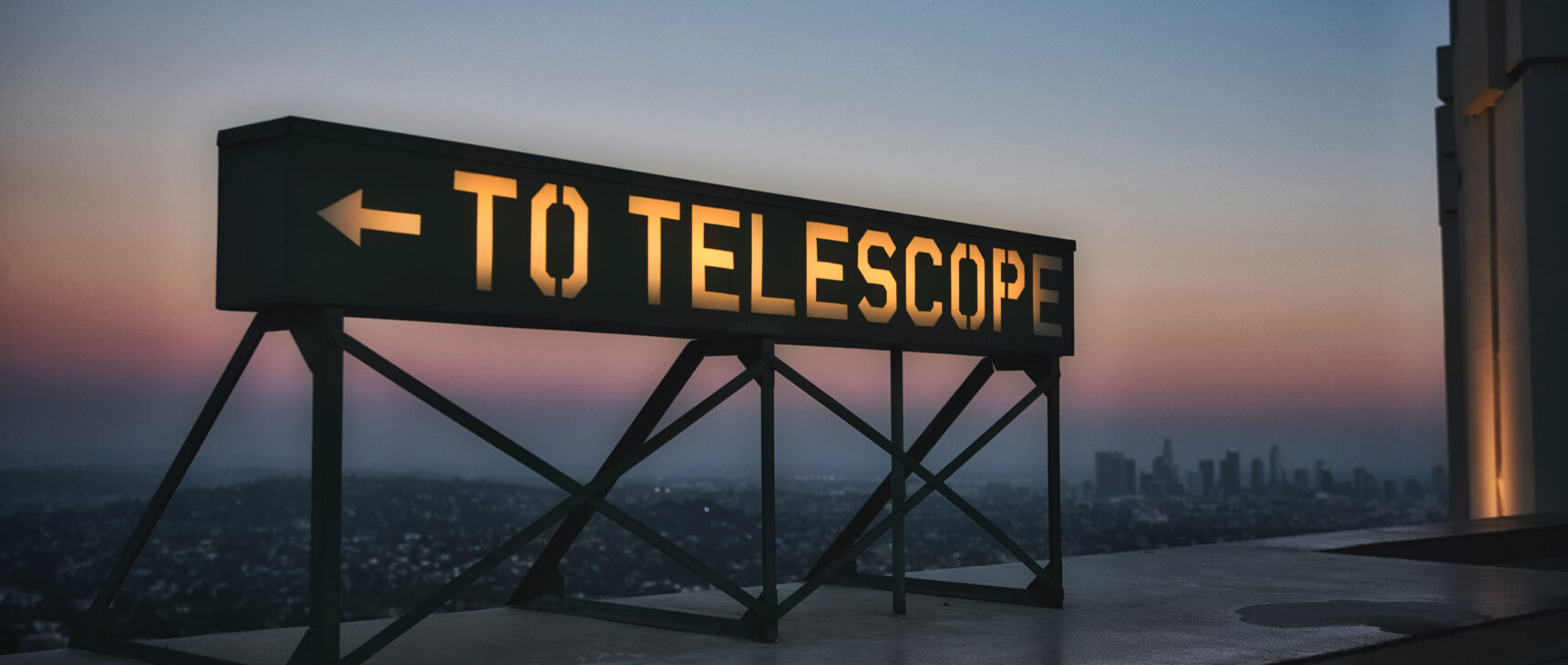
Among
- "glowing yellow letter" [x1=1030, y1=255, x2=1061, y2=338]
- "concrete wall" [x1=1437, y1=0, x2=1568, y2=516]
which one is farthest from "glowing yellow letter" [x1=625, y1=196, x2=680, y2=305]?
"concrete wall" [x1=1437, y1=0, x2=1568, y2=516]

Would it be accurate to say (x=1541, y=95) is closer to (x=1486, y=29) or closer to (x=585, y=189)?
(x=1486, y=29)

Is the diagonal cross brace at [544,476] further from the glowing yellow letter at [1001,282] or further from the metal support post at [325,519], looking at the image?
the glowing yellow letter at [1001,282]

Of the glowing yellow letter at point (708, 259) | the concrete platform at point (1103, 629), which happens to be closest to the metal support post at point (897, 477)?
the concrete platform at point (1103, 629)

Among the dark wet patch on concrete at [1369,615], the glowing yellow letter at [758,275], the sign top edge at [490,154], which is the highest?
the sign top edge at [490,154]

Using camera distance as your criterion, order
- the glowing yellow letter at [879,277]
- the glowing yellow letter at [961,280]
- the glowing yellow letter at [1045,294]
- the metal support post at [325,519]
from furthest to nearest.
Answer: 1. the glowing yellow letter at [1045,294]
2. the glowing yellow letter at [961,280]
3. the glowing yellow letter at [879,277]
4. the metal support post at [325,519]

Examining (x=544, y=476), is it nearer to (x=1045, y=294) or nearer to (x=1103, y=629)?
(x=1103, y=629)

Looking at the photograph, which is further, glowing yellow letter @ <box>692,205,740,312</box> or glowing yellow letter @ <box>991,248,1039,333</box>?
glowing yellow letter @ <box>991,248,1039,333</box>

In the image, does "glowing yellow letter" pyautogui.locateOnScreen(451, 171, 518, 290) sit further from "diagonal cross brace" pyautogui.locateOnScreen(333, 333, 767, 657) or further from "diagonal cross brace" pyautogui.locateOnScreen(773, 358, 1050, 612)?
"diagonal cross brace" pyautogui.locateOnScreen(773, 358, 1050, 612)
